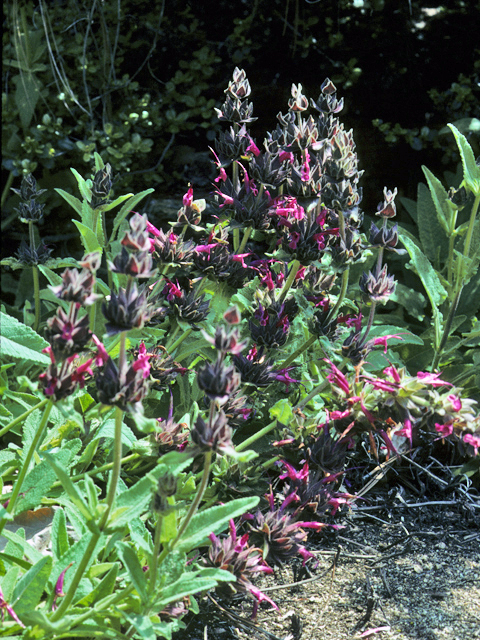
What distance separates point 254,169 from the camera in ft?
3.66

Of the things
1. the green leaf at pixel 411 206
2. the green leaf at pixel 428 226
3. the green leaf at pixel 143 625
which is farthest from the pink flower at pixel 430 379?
the green leaf at pixel 411 206

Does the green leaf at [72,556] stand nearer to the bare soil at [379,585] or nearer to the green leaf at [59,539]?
the green leaf at [59,539]

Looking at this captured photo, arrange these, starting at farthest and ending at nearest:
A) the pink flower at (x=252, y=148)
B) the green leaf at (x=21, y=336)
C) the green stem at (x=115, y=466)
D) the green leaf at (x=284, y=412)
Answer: the pink flower at (x=252, y=148) < the green leaf at (x=284, y=412) < the green leaf at (x=21, y=336) < the green stem at (x=115, y=466)

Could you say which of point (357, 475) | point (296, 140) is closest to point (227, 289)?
point (296, 140)

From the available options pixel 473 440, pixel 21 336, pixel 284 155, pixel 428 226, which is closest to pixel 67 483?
pixel 21 336

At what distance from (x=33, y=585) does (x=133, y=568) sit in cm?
13

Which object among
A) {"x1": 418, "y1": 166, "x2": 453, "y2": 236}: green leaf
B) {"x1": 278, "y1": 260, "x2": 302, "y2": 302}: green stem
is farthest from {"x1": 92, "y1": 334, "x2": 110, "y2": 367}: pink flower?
{"x1": 418, "y1": 166, "x2": 453, "y2": 236}: green leaf

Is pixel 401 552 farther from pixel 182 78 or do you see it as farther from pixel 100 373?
pixel 182 78

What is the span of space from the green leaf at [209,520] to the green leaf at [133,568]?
2.1 inches

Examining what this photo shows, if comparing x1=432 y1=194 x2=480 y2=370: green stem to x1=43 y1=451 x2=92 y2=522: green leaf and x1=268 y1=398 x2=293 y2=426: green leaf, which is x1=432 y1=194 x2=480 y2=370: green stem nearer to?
x1=268 y1=398 x2=293 y2=426: green leaf

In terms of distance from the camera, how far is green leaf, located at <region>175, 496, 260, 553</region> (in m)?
0.81

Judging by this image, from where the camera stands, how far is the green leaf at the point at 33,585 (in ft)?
2.63

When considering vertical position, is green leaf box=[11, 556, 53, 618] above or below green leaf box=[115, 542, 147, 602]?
below

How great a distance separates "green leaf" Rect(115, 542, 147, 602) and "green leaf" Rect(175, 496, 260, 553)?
5 centimetres
